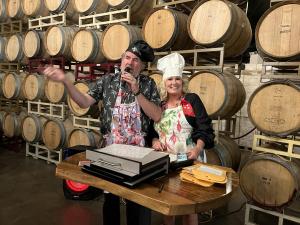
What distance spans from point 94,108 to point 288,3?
10.6ft

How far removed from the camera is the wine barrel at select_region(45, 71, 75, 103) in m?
5.29

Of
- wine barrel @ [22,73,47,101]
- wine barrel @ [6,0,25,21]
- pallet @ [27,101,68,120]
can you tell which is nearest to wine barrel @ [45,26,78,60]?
wine barrel @ [22,73,47,101]

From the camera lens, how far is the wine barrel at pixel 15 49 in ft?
20.5

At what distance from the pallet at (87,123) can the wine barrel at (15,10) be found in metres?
2.91

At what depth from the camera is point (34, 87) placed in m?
5.79

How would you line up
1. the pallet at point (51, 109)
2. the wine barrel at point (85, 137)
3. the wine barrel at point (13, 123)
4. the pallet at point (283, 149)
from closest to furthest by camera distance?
the pallet at point (283, 149), the wine barrel at point (85, 137), the pallet at point (51, 109), the wine barrel at point (13, 123)

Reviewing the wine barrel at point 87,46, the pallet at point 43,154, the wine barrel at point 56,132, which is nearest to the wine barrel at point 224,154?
the wine barrel at point 87,46

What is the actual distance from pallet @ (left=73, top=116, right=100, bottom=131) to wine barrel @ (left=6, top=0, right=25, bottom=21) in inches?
115

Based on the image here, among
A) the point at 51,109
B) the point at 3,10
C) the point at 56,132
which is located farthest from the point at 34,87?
the point at 3,10

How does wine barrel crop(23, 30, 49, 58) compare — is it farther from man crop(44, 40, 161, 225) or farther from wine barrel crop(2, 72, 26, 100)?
man crop(44, 40, 161, 225)

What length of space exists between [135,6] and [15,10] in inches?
134

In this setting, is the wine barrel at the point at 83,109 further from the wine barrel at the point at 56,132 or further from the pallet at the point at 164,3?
the pallet at the point at 164,3

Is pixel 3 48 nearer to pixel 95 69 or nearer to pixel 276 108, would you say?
pixel 95 69

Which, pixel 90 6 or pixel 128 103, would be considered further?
pixel 90 6
